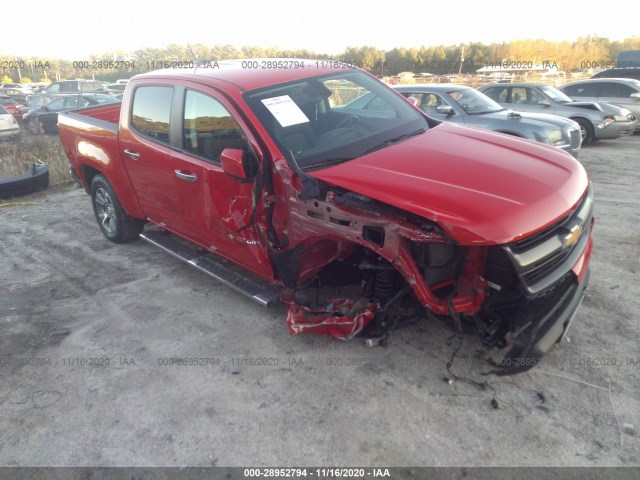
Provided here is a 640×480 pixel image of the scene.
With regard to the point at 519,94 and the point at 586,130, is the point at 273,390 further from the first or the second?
the point at 586,130

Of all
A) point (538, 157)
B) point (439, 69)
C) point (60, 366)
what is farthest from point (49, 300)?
point (439, 69)

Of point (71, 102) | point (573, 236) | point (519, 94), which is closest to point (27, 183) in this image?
point (573, 236)

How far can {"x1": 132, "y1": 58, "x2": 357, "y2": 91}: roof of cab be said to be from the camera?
350cm

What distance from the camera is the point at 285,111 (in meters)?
3.26

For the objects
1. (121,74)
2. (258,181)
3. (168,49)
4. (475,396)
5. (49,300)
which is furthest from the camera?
(121,74)

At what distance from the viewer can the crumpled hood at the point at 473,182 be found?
232 cm

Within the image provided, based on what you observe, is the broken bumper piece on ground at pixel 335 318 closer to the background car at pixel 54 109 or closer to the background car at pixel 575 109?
the background car at pixel 575 109

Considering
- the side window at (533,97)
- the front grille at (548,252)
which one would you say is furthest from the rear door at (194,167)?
the side window at (533,97)

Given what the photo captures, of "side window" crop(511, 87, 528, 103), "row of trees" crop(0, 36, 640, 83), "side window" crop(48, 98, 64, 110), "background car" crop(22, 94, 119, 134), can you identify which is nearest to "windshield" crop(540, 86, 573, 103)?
"side window" crop(511, 87, 528, 103)

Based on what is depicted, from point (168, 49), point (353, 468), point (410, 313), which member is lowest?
point (353, 468)

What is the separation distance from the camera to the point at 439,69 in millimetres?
44750

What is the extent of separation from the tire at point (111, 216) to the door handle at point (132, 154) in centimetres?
74

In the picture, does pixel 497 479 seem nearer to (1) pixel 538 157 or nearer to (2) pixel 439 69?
(1) pixel 538 157

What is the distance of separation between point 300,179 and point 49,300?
282cm
